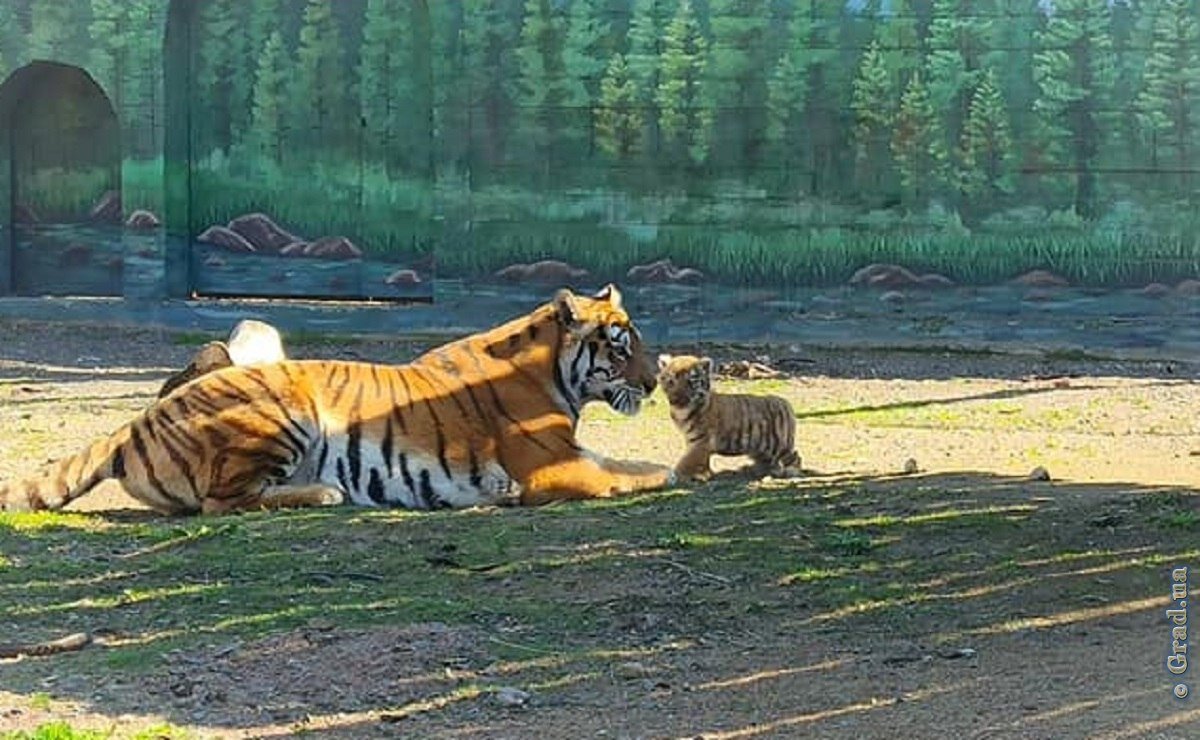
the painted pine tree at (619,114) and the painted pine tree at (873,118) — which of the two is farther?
the painted pine tree at (619,114)

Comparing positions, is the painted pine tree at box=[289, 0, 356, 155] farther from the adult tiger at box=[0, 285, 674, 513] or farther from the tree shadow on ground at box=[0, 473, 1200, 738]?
the tree shadow on ground at box=[0, 473, 1200, 738]

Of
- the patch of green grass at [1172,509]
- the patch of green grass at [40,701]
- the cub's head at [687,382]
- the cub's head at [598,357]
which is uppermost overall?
the cub's head at [598,357]

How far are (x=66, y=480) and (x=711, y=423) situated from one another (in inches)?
114

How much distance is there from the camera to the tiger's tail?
28.0 ft

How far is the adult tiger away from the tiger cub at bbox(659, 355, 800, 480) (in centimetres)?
60

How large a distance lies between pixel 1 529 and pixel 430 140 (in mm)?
11587

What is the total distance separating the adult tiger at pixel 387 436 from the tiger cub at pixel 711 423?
604 millimetres

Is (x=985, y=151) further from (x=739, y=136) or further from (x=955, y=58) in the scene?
(x=739, y=136)

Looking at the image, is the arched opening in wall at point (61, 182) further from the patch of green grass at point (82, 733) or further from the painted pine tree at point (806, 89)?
the patch of green grass at point (82, 733)

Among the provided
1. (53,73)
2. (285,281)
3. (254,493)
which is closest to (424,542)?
(254,493)

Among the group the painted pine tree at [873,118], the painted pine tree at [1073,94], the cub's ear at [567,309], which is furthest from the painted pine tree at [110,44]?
the cub's ear at [567,309]

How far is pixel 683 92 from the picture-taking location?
1803cm

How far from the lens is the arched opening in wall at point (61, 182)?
20312mm

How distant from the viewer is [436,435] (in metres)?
8.66
